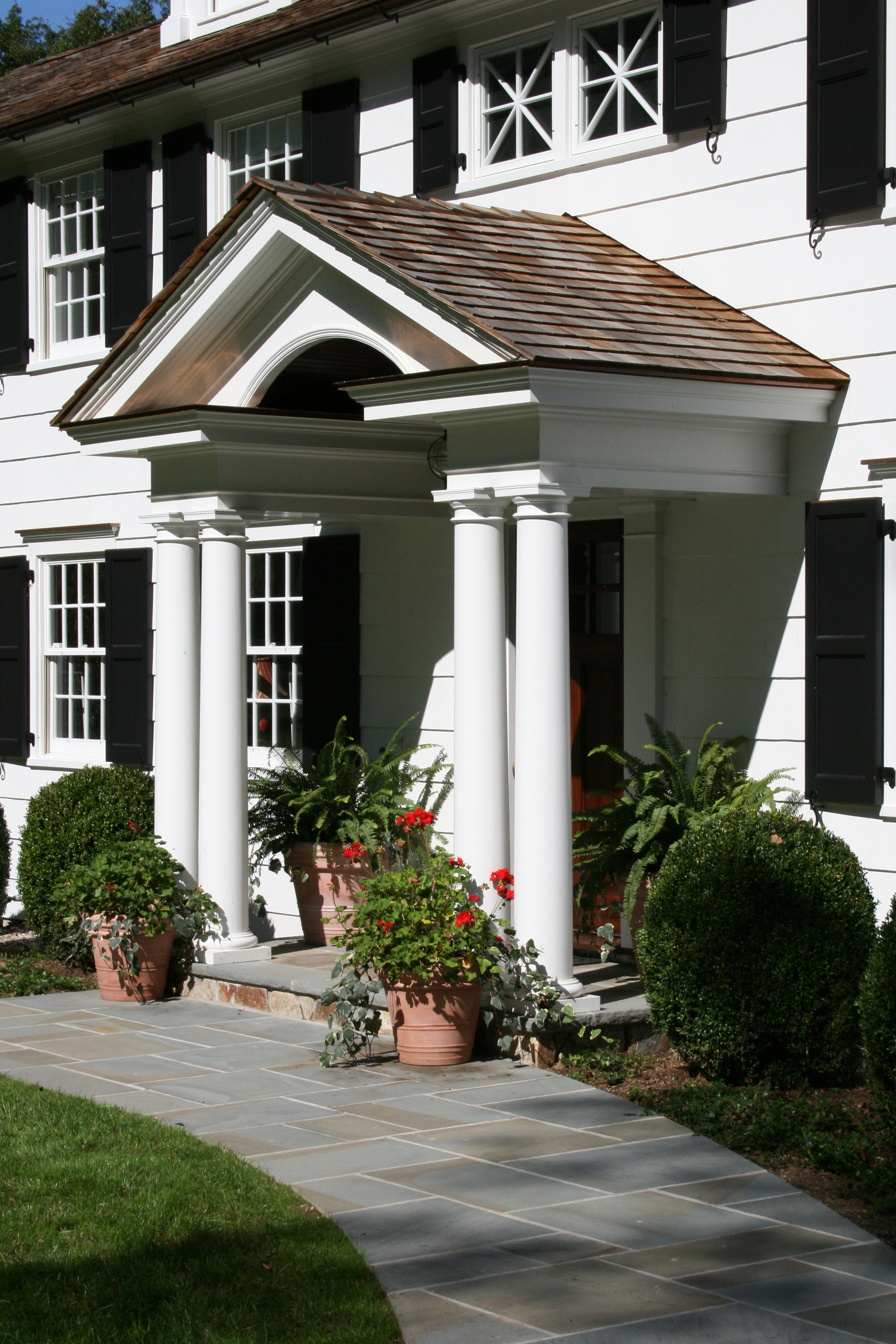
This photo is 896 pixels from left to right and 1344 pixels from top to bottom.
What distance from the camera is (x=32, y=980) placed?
10828 millimetres

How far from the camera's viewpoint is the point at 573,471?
798 centimetres

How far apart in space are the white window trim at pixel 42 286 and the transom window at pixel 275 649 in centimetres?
A: 292

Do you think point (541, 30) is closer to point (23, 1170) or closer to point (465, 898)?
point (465, 898)

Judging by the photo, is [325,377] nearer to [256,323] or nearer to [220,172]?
[256,323]

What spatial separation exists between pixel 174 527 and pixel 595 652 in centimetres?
267

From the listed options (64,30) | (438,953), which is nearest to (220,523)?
(438,953)

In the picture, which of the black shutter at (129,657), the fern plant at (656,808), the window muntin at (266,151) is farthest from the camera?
the black shutter at (129,657)

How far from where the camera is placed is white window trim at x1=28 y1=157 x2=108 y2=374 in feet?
46.3

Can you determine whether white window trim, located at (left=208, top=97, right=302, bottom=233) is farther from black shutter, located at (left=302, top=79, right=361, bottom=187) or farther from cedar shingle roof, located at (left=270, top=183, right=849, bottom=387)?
cedar shingle roof, located at (left=270, top=183, right=849, bottom=387)

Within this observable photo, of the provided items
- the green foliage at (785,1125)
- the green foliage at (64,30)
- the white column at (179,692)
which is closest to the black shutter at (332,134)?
the white column at (179,692)

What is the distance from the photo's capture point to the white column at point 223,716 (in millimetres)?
9875

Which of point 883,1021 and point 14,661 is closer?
point 883,1021

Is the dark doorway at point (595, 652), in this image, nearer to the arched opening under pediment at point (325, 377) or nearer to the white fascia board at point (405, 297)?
the arched opening under pediment at point (325, 377)

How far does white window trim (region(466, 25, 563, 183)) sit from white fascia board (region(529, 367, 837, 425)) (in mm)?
2624
